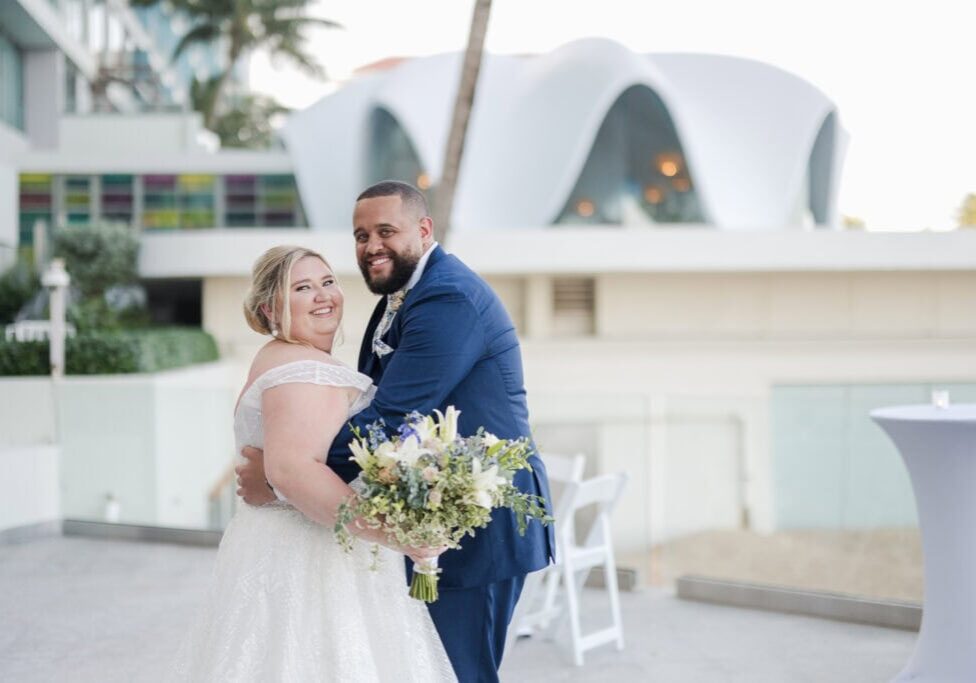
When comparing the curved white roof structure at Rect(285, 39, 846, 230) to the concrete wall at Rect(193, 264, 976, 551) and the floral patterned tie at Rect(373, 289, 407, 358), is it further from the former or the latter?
the floral patterned tie at Rect(373, 289, 407, 358)

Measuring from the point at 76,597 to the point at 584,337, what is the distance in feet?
55.9

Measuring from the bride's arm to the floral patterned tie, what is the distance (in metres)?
0.32

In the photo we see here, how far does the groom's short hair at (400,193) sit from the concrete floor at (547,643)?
294 cm

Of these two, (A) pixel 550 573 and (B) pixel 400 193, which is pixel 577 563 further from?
(B) pixel 400 193

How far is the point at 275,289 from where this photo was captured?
2.99 m

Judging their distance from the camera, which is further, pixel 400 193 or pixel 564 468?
pixel 564 468

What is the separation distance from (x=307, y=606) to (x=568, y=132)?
26.2 m

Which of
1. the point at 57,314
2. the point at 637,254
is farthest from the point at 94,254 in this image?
the point at 637,254

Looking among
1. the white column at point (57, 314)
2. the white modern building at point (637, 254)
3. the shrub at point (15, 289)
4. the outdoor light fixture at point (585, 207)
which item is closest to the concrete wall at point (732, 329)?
the white modern building at point (637, 254)

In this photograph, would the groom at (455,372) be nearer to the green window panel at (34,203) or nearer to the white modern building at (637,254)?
the white modern building at (637,254)

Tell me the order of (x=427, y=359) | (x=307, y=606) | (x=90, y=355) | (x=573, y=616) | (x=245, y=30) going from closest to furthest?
(x=427, y=359) < (x=307, y=606) < (x=573, y=616) < (x=90, y=355) < (x=245, y=30)

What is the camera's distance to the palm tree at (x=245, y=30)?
34.1m

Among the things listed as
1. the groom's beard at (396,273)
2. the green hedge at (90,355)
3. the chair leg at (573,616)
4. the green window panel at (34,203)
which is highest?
the green window panel at (34,203)

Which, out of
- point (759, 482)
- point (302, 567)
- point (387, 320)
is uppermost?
point (387, 320)
